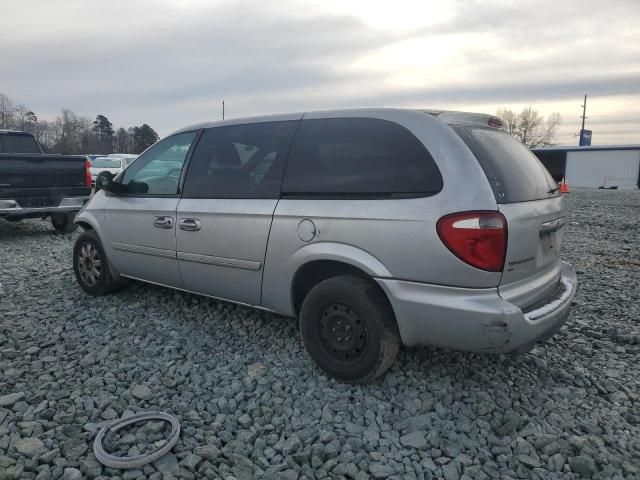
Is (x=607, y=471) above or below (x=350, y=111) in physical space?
below

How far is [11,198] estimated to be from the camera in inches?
301

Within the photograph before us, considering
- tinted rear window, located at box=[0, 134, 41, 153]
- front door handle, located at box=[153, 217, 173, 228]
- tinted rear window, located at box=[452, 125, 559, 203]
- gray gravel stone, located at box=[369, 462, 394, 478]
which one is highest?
tinted rear window, located at box=[0, 134, 41, 153]

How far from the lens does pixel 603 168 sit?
34.2 metres

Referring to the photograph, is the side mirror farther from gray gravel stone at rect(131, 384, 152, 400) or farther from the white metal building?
the white metal building

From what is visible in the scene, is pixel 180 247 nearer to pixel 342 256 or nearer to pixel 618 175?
pixel 342 256

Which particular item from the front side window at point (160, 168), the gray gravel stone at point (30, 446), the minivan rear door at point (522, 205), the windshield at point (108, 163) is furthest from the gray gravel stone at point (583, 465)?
the windshield at point (108, 163)

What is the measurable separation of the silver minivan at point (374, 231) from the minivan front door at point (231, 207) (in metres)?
0.01

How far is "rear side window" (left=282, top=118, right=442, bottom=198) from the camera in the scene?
2.83 m

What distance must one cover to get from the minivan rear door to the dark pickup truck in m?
7.41

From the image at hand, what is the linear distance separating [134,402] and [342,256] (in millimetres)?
1562

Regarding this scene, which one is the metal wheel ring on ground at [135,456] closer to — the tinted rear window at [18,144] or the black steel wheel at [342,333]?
the black steel wheel at [342,333]

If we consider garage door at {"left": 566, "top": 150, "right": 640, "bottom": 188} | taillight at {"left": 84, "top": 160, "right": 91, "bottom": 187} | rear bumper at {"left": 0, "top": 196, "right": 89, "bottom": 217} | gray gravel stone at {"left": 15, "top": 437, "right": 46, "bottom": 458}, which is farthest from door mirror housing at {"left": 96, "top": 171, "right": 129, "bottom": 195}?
garage door at {"left": 566, "top": 150, "right": 640, "bottom": 188}

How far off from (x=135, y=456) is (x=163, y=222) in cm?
210

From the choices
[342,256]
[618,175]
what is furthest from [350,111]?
[618,175]
